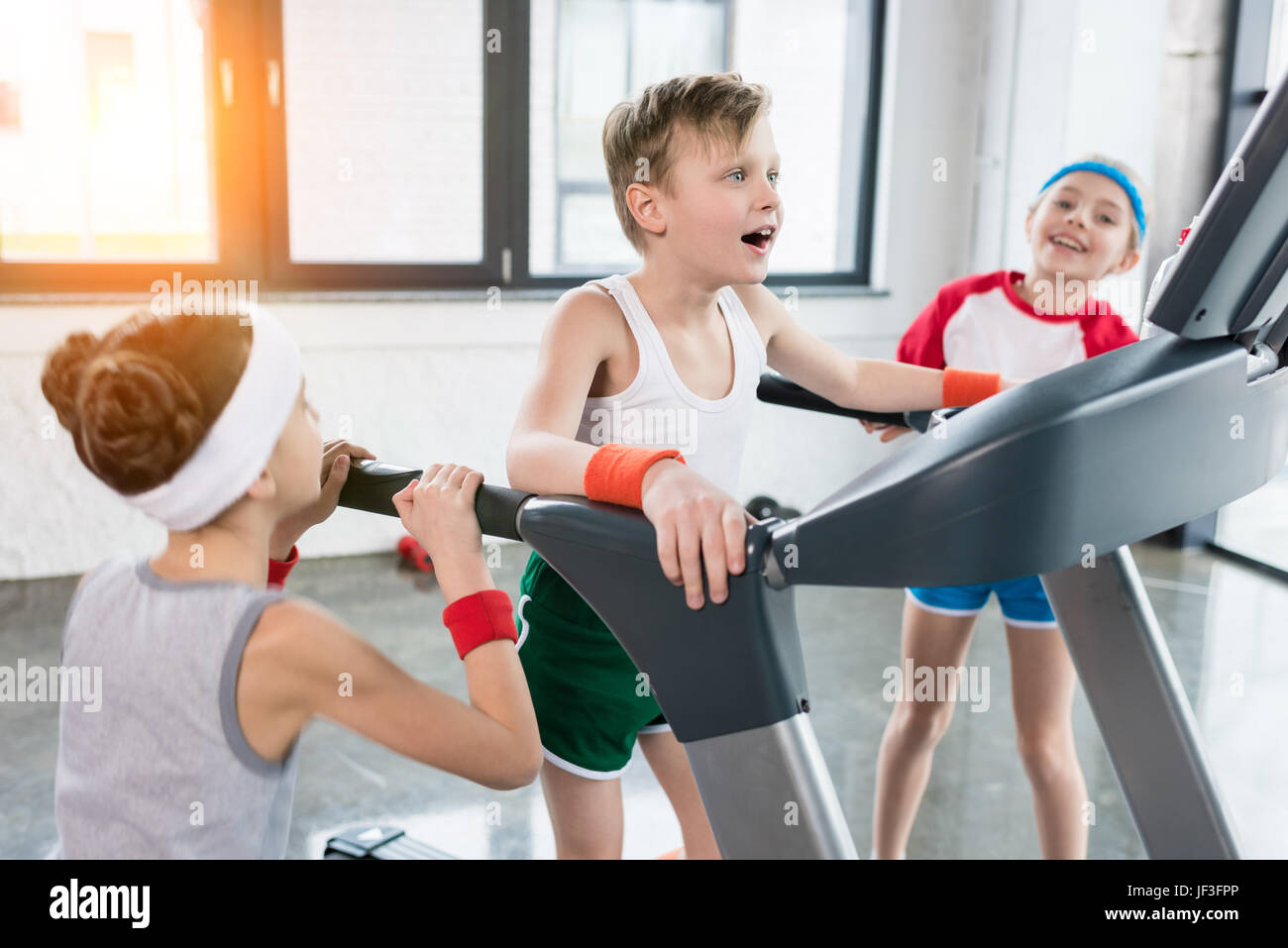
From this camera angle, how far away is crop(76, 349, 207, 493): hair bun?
860 millimetres

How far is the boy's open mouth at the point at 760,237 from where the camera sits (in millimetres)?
1273

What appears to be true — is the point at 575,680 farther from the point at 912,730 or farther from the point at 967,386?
the point at 912,730

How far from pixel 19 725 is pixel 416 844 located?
3.99 ft

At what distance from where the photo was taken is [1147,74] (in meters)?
3.93

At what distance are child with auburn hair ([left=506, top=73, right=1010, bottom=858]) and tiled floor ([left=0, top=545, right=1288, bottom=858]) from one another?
32.9 inches

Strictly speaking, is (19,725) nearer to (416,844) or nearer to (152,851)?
(416,844)

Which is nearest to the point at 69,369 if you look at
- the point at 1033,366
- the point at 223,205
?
the point at 1033,366

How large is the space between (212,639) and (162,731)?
82 mm

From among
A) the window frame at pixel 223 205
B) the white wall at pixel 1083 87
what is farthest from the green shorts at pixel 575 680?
the white wall at pixel 1083 87

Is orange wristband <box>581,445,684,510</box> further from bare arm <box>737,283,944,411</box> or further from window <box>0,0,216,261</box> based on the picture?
window <box>0,0,216,261</box>

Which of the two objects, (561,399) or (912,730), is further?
(912,730)

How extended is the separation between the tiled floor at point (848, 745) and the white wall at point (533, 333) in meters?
0.29

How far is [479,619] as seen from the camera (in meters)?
0.96
